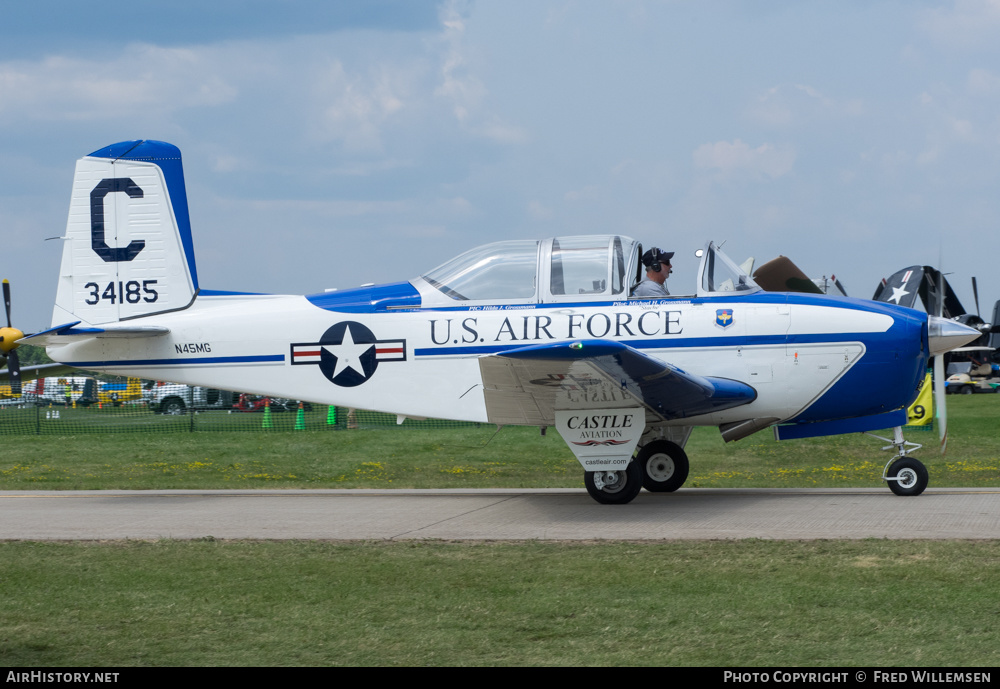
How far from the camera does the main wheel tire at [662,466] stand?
11.1m

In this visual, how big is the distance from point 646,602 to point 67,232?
31.8ft

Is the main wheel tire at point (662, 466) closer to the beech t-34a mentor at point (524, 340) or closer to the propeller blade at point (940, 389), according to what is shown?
the beech t-34a mentor at point (524, 340)

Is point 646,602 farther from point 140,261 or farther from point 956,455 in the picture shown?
point 956,455

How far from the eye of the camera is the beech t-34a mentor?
9.80 meters

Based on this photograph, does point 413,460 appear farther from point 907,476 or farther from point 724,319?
point 907,476

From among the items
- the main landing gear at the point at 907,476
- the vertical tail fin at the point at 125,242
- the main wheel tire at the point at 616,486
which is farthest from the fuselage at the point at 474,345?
the main wheel tire at the point at 616,486

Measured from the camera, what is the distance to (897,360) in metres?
9.95

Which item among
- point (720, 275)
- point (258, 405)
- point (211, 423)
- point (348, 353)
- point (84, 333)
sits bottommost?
point (211, 423)

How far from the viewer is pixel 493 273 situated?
10.7 m

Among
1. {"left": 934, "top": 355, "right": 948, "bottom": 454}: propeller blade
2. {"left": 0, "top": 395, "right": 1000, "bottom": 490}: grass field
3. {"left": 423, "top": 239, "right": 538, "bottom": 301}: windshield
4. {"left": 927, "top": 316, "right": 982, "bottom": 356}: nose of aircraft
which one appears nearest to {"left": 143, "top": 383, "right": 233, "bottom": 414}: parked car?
{"left": 0, "top": 395, "right": 1000, "bottom": 490}: grass field

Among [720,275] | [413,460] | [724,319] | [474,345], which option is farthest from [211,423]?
[724,319]

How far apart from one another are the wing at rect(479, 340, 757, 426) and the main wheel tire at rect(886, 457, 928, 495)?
5.82 feet

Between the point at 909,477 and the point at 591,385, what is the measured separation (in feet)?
12.5

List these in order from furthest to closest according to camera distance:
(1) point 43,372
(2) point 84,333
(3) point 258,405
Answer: (3) point 258,405
(1) point 43,372
(2) point 84,333
